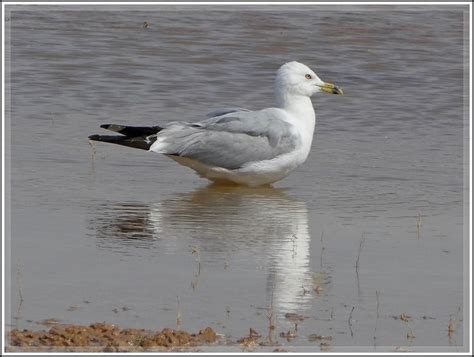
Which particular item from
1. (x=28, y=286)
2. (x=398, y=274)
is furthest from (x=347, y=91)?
(x=28, y=286)

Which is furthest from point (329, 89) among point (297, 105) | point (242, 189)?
point (242, 189)

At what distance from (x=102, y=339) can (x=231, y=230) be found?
95.7 inches

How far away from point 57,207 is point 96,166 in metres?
1.50

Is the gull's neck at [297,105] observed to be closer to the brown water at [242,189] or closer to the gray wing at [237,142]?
the gray wing at [237,142]

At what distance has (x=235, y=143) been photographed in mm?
9102

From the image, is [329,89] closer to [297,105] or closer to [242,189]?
[297,105]

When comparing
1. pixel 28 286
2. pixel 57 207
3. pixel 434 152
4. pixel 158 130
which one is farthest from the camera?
pixel 434 152

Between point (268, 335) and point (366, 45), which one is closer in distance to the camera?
point (268, 335)

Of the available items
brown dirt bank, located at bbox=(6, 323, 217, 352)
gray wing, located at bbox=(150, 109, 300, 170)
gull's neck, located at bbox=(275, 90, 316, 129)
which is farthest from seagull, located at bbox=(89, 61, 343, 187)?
brown dirt bank, located at bbox=(6, 323, 217, 352)

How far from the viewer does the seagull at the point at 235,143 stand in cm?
906

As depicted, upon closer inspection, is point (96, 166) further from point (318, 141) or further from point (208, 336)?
point (208, 336)

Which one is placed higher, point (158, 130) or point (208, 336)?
point (158, 130)

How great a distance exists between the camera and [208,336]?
5.54 m

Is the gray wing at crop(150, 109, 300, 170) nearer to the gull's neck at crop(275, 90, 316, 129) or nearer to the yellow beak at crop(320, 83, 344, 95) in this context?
the gull's neck at crop(275, 90, 316, 129)
